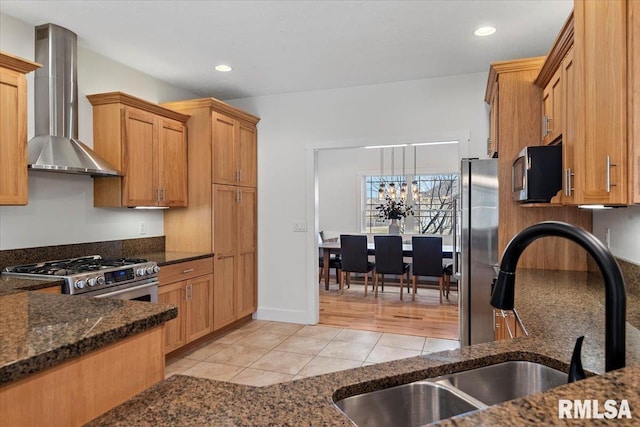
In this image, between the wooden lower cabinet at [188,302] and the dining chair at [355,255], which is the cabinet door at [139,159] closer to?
the wooden lower cabinet at [188,302]

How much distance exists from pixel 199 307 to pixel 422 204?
487 cm

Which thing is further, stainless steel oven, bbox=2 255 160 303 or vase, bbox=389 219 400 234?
vase, bbox=389 219 400 234

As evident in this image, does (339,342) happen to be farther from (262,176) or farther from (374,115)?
(374,115)

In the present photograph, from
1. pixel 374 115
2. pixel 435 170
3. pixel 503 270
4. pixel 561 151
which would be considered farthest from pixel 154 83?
pixel 435 170

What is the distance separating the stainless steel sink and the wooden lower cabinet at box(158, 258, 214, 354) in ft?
8.93

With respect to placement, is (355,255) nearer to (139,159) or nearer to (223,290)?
(223,290)

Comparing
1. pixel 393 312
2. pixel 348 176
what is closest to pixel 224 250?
pixel 393 312

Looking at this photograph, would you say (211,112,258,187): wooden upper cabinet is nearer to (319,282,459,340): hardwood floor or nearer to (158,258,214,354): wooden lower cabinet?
(158,258,214,354): wooden lower cabinet

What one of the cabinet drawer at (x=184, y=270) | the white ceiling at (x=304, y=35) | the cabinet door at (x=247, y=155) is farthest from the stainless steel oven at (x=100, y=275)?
the white ceiling at (x=304, y=35)

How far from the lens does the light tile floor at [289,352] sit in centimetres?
318

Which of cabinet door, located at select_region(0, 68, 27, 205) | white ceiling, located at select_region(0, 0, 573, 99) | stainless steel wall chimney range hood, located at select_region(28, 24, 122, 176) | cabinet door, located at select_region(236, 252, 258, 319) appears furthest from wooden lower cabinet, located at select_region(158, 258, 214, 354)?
white ceiling, located at select_region(0, 0, 573, 99)

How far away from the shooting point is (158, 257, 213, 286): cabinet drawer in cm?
329

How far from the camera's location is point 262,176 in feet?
15.5

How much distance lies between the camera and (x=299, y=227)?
14.9 ft
